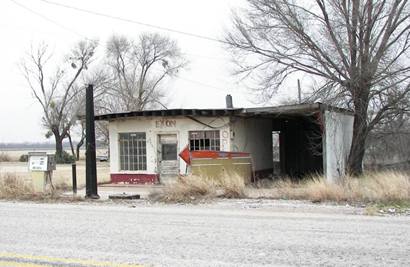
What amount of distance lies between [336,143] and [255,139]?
3.87 meters

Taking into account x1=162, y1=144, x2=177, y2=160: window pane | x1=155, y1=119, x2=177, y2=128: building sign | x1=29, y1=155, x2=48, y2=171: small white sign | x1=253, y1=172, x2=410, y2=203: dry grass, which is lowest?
x1=253, y1=172, x2=410, y2=203: dry grass

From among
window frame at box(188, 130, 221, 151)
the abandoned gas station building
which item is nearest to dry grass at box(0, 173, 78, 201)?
the abandoned gas station building

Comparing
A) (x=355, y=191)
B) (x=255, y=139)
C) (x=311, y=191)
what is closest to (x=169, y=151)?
(x=255, y=139)

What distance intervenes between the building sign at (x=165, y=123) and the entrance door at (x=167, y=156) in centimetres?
40

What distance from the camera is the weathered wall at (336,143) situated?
66.4ft

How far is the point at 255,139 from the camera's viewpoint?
24.6 meters

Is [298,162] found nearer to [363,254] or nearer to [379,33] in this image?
[379,33]

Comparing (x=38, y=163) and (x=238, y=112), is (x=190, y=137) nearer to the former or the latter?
(x=238, y=112)

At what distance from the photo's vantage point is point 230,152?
68.0ft

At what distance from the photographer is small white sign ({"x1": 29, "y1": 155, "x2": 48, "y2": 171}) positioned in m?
17.0

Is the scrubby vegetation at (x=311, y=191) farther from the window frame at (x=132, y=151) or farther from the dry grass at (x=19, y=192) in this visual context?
the window frame at (x=132, y=151)

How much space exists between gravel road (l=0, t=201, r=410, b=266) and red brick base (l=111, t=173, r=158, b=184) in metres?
9.51

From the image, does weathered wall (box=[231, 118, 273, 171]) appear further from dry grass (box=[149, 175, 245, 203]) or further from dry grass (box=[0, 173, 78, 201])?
dry grass (box=[0, 173, 78, 201])

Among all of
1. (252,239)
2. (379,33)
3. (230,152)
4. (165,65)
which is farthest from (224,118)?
(165,65)
